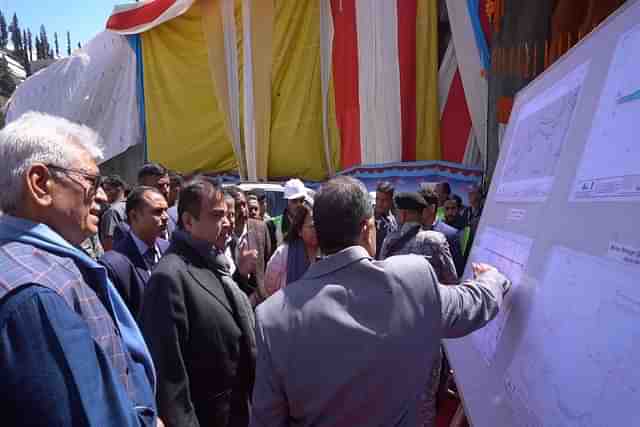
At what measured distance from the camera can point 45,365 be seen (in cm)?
85

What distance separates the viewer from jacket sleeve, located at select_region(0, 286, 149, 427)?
2.73 ft

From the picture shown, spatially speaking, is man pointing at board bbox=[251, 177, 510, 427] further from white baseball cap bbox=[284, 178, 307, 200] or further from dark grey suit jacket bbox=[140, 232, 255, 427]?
white baseball cap bbox=[284, 178, 307, 200]

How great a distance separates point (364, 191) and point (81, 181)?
74 cm

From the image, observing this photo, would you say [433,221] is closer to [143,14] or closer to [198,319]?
[198,319]

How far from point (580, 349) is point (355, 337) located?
514 millimetres

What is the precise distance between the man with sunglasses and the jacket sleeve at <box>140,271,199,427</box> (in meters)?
0.28

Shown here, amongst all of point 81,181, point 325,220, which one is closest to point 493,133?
point 325,220

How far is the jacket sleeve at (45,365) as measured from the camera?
83 centimetres

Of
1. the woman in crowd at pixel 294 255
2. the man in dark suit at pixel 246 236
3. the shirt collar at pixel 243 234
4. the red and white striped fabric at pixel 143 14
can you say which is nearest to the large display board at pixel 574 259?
the woman in crowd at pixel 294 255

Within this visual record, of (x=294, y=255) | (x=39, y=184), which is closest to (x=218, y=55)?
(x=294, y=255)

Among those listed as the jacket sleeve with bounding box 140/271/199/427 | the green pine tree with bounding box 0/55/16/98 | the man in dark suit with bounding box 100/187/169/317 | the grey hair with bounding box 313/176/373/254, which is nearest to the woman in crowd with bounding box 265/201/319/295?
the man in dark suit with bounding box 100/187/169/317

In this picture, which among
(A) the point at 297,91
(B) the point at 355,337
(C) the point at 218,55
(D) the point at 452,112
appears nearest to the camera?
(B) the point at 355,337

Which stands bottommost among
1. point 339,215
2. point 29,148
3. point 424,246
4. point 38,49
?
point 424,246

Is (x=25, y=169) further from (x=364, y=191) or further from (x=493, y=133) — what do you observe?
(x=493, y=133)
